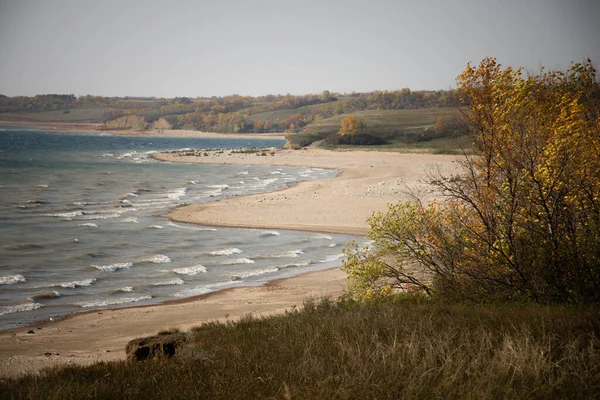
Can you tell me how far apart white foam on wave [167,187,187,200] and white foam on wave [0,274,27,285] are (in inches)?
858

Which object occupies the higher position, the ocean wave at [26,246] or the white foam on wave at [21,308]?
the ocean wave at [26,246]

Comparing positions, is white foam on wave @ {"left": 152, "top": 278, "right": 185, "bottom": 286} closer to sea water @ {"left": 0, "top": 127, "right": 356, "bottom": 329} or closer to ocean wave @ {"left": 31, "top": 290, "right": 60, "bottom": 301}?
sea water @ {"left": 0, "top": 127, "right": 356, "bottom": 329}

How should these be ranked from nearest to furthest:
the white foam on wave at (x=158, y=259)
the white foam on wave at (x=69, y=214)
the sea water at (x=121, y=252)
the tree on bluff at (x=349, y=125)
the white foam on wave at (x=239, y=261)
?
1. the sea water at (x=121, y=252)
2. the white foam on wave at (x=158, y=259)
3. the white foam on wave at (x=239, y=261)
4. the white foam on wave at (x=69, y=214)
5. the tree on bluff at (x=349, y=125)

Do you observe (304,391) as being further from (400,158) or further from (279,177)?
(400,158)

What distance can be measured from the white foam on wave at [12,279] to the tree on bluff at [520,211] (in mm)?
12963

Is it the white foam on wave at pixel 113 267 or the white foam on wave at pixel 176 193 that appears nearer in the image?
the white foam on wave at pixel 113 267

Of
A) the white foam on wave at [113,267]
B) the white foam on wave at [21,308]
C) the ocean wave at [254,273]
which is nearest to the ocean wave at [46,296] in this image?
the white foam on wave at [21,308]

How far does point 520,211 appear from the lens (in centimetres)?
1034

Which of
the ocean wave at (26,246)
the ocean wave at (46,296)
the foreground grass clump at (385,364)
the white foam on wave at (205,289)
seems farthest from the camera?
the ocean wave at (26,246)

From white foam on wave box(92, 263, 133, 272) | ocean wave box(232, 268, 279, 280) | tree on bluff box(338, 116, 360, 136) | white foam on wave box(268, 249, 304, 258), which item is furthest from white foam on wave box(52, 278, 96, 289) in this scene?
tree on bluff box(338, 116, 360, 136)

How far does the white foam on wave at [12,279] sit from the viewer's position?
60.7 ft

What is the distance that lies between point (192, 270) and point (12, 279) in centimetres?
646

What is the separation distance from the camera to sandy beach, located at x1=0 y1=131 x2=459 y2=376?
1238 cm

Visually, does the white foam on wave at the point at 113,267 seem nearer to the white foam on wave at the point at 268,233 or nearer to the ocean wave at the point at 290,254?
the ocean wave at the point at 290,254
